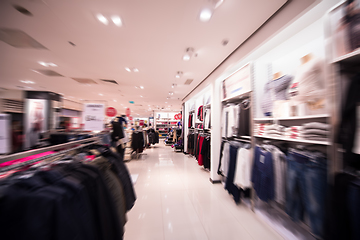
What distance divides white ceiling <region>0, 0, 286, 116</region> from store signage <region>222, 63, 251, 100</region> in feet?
1.77

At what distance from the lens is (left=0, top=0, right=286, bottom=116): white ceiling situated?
1.76 meters

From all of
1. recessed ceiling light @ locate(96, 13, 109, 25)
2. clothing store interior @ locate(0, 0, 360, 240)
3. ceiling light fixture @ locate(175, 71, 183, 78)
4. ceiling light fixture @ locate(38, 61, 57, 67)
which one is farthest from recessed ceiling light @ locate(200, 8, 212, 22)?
ceiling light fixture @ locate(38, 61, 57, 67)

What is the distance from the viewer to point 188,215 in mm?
2160

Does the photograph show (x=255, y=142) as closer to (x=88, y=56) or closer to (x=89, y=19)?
(x=89, y=19)

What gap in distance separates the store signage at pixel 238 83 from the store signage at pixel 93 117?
8.18 ft

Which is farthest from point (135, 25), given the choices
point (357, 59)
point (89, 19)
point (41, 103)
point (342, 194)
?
point (342, 194)

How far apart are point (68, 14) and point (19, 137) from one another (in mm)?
1967

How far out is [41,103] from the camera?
1.60 m

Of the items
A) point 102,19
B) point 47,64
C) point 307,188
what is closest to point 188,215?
point 307,188

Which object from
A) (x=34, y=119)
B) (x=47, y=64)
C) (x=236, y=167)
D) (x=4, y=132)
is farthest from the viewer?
(x=47, y=64)

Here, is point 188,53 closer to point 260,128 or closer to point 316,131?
point 260,128

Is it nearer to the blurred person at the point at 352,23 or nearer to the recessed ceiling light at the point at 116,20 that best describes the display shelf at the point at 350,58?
the blurred person at the point at 352,23

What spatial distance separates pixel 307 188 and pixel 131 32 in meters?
3.34

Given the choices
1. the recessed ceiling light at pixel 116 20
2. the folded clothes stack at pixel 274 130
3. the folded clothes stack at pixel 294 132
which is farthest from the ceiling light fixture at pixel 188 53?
the folded clothes stack at pixel 294 132
